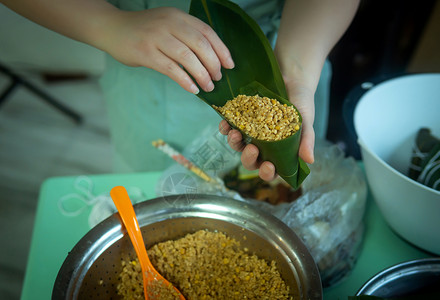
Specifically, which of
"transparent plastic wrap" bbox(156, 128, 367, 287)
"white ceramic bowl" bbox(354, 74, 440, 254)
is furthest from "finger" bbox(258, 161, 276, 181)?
"white ceramic bowl" bbox(354, 74, 440, 254)

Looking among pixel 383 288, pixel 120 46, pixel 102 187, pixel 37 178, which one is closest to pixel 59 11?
pixel 120 46

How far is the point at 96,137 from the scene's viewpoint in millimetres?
2096

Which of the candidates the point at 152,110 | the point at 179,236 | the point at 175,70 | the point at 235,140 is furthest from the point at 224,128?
the point at 152,110

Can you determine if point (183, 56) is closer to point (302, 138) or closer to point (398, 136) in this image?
point (302, 138)

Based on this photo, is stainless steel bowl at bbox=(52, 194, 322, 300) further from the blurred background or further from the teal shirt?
the blurred background

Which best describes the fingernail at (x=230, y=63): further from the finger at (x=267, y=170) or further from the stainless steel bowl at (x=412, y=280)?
the stainless steel bowl at (x=412, y=280)

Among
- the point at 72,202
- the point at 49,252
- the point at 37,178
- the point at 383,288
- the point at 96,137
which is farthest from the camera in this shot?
the point at 96,137

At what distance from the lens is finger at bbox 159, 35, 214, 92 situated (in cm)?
58

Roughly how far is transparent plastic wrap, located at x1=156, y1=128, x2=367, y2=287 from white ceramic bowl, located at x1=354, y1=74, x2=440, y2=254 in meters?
0.06

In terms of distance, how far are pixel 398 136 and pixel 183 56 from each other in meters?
0.58

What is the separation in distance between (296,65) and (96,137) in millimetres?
1622

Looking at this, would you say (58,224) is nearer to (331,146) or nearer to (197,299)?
(197,299)

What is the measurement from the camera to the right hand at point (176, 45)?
58 cm

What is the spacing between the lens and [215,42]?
0.59 meters
